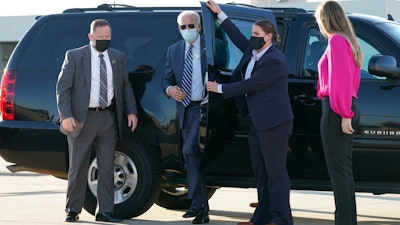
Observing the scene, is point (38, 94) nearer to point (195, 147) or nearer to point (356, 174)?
point (195, 147)

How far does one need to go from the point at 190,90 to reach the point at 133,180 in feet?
3.29

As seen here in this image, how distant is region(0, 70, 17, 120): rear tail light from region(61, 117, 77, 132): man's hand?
76 cm

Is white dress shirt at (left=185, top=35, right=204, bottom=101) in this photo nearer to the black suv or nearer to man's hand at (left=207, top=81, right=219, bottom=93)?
the black suv

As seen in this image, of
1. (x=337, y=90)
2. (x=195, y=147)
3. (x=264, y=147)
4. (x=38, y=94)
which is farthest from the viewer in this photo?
(x=38, y=94)

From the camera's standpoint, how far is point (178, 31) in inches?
375

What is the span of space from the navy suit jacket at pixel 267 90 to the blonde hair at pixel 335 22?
2.60 feet

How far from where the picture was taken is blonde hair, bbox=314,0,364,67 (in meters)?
7.57

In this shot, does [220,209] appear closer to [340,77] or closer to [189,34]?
[189,34]

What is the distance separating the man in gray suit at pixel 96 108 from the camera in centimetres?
909

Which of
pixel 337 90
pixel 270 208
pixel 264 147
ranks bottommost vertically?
pixel 270 208

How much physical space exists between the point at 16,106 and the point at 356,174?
10.1 ft

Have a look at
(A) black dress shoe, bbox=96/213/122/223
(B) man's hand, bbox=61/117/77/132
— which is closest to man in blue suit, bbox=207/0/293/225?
(B) man's hand, bbox=61/117/77/132

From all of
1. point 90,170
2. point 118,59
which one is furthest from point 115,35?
point 90,170

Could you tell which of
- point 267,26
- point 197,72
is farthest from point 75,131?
point 267,26
